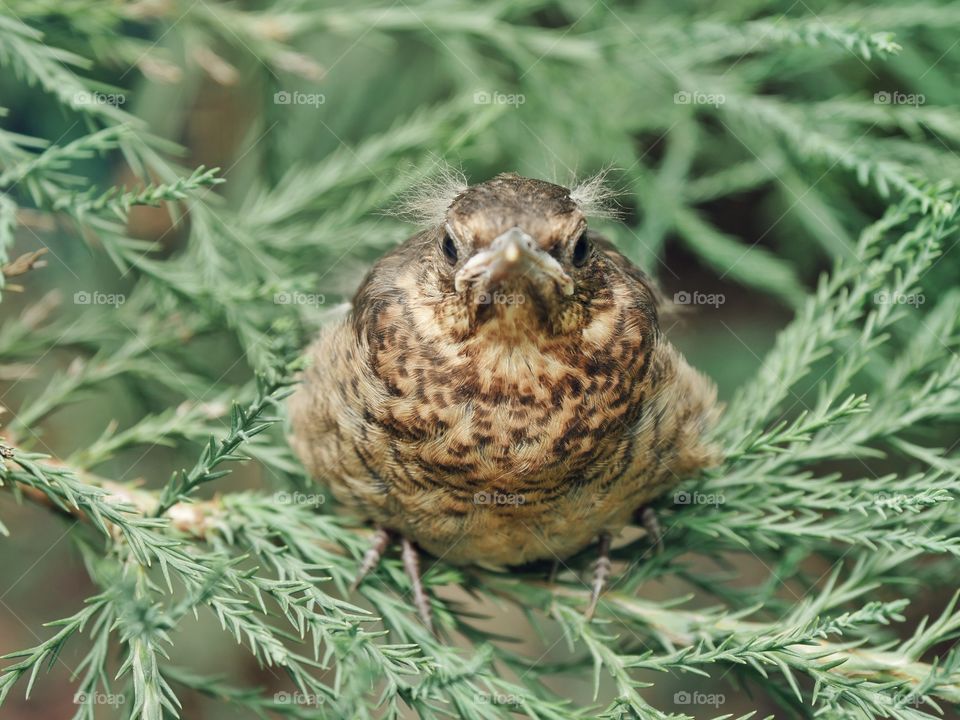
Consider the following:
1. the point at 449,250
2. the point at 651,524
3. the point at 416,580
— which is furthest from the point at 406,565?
the point at 449,250

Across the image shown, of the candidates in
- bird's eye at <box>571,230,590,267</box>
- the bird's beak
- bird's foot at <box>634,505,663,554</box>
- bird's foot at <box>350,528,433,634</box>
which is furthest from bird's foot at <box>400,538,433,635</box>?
bird's eye at <box>571,230,590,267</box>

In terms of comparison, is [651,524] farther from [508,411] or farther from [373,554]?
[373,554]

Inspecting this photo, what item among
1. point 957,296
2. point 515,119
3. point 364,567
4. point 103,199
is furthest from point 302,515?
point 957,296

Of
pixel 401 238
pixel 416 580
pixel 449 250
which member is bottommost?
pixel 416 580

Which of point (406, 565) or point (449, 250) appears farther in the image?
point (406, 565)

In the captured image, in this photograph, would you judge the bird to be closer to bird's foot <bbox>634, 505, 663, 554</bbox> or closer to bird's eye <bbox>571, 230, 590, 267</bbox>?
bird's eye <bbox>571, 230, 590, 267</bbox>

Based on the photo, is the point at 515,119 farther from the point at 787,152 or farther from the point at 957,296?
the point at 957,296

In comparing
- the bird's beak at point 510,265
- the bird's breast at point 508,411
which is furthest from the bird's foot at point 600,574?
the bird's beak at point 510,265
